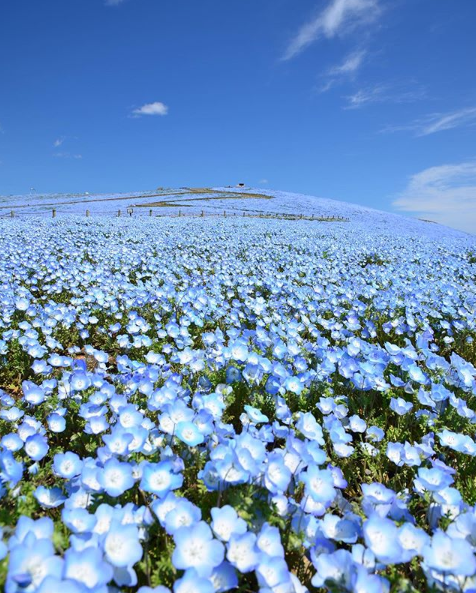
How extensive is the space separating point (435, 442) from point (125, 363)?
2.47 m

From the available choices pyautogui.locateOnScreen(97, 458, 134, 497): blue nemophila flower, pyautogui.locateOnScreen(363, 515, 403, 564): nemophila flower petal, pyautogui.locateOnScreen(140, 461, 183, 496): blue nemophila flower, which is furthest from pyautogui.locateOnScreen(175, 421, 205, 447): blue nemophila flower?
pyautogui.locateOnScreen(363, 515, 403, 564): nemophila flower petal

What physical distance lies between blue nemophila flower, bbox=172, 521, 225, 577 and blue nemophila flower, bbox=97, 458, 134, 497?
Answer: 363 mm

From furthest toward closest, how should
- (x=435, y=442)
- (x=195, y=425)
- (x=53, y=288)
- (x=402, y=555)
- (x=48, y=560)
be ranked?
(x=53, y=288), (x=435, y=442), (x=195, y=425), (x=402, y=555), (x=48, y=560)

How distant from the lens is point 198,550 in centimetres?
129

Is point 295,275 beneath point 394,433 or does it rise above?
above

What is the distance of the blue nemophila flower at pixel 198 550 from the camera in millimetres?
1237

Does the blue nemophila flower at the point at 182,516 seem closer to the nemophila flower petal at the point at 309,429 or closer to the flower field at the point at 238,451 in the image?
the flower field at the point at 238,451

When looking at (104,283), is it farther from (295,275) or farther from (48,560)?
(48,560)

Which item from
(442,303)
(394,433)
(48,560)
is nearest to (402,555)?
(48,560)

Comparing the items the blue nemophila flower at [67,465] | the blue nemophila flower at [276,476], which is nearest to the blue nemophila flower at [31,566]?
the blue nemophila flower at [67,465]

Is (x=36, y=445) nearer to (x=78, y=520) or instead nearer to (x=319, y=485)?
(x=78, y=520)

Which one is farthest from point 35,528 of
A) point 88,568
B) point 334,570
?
point 334,570

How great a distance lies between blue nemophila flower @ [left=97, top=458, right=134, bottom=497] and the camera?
1.52m

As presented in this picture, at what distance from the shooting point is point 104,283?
247 inches
